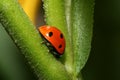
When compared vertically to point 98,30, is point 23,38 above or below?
above

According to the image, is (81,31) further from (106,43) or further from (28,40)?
(106,43)

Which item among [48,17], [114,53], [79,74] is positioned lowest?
[114,53]

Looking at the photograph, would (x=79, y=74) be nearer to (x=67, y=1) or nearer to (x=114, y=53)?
(x=67, y=1)

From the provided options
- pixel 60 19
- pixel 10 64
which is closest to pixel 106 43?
pixel 10 64

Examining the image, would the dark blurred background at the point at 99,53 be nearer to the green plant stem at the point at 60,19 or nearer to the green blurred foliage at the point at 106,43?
the green blurred foliage at the point at 106,43

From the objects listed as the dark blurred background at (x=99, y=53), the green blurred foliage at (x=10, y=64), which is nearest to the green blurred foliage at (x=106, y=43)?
the dark blurred background at (x=99, y=53)

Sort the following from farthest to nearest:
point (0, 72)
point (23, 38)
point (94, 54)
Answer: point (94, 54)
point (0, 72)
point (23, 38)

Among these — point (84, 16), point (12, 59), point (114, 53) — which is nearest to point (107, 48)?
point (114, 53)

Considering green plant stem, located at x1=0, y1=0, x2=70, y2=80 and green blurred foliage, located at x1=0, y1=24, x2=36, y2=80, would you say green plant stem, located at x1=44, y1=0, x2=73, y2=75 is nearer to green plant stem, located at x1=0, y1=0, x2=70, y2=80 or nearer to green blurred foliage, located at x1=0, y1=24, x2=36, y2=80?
green plant stem, located at x1=0, y1=0, x2=70, y2=80
